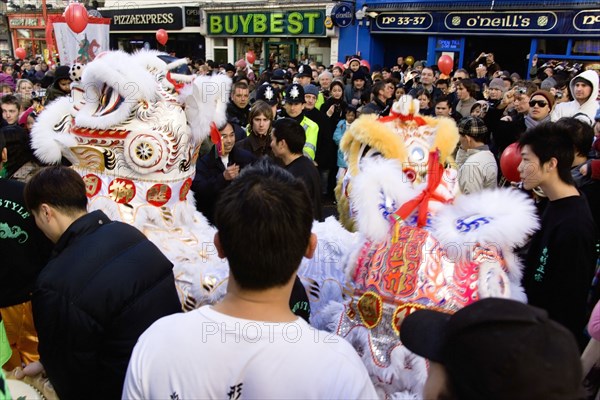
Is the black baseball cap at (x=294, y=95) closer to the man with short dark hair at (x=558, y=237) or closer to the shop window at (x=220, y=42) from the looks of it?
the man with short dark hair at (x=558, y=237)

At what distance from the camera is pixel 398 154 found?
6.66 feet

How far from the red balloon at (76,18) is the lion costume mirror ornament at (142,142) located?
6.53 m

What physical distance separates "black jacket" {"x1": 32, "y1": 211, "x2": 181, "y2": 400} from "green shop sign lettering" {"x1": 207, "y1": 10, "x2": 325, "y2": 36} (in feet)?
49.7

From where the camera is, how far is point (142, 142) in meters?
2.23

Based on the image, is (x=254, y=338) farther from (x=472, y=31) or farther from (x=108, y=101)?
(x=472, y=31)

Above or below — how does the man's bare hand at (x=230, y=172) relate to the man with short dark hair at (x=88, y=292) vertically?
above

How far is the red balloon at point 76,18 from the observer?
7902 millimetres

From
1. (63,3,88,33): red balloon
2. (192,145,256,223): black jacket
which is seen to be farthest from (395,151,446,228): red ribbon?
(63,3,88,33): red balloon

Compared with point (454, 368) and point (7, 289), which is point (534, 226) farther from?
point (7, 289)

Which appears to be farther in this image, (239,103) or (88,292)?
(239,103)

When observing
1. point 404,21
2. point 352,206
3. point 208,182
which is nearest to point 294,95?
point 208,182

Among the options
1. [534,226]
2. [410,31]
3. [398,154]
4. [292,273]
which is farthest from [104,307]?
[410,31]

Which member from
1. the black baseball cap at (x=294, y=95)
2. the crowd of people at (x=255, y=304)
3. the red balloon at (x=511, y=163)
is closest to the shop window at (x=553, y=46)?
the black baseball cap at (x=294, y=95)

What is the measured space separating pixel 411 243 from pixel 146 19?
21.6 m
